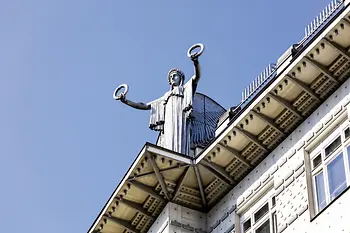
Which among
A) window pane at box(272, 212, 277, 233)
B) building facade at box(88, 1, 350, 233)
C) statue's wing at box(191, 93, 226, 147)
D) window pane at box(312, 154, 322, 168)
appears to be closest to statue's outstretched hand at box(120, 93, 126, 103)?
statue's wing at box(191, 93, 226, 147)

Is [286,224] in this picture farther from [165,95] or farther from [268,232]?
[165,95]

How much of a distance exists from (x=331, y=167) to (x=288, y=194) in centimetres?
130

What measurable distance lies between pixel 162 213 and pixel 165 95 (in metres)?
4.25

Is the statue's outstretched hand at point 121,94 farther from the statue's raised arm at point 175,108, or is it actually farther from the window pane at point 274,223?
the window pane at point 274,223

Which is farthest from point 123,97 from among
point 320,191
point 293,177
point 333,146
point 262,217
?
point 320,191

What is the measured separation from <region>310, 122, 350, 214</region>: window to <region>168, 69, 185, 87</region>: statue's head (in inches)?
281

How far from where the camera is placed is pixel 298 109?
896 inches

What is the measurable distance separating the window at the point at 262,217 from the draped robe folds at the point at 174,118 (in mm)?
3782

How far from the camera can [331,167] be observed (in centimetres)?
2117

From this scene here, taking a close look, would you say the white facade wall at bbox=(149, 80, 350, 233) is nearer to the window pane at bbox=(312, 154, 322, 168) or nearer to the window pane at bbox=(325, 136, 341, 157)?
the window pane at bbox=(312, 154, 322, 168)

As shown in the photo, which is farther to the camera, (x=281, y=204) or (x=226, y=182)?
(x=226, y=182)

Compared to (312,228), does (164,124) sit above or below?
above

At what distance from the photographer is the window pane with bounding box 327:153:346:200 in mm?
20609

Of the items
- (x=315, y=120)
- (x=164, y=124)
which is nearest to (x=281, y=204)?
(x=315, y=120)
